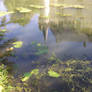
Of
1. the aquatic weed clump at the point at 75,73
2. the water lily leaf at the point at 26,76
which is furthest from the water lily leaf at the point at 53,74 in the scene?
the water lily leaf at the point at 26,76

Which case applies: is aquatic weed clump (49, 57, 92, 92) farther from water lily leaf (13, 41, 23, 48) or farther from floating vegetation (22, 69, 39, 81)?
water lily leaf (13, 41, 23, 48)

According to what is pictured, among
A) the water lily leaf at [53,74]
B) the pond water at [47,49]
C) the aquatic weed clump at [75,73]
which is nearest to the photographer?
the aquatic weed clump at [75,73]

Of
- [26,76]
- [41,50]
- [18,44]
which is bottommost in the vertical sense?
[26,76]

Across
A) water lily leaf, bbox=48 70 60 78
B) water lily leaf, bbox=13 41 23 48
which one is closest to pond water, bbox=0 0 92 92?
water lily leaf, bbox=13 41 23 48

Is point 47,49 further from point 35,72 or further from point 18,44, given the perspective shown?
point 35,72

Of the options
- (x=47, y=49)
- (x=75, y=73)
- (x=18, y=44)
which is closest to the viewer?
(x=75, y=73)

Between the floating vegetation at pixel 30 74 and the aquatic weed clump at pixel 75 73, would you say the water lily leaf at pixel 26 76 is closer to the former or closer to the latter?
the floating vegetation at pixel 30 74

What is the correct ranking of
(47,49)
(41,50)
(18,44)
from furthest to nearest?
(18,44)
(47,49)
(41,50)

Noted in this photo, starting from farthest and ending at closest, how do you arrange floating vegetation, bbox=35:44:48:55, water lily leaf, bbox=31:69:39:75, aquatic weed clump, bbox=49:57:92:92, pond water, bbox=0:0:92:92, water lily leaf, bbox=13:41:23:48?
water lily leaf, bbox=13:41:23:48, floating vegetation, bbox=35:44:48:55, water lily leaf, bbox=31:69:39:75, pond water, bbox=0:0:92:92, aquatic weed clump, bbox=49:57:92:92

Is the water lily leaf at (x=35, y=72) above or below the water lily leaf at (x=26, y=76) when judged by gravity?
above

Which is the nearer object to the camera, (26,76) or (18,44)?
(26,76)

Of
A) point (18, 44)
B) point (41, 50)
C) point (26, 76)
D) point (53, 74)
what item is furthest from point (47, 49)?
point (26, 76)

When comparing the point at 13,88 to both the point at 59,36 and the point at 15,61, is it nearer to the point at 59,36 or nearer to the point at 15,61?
the point at 15,61

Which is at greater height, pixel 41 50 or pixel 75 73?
pixel 41 50
